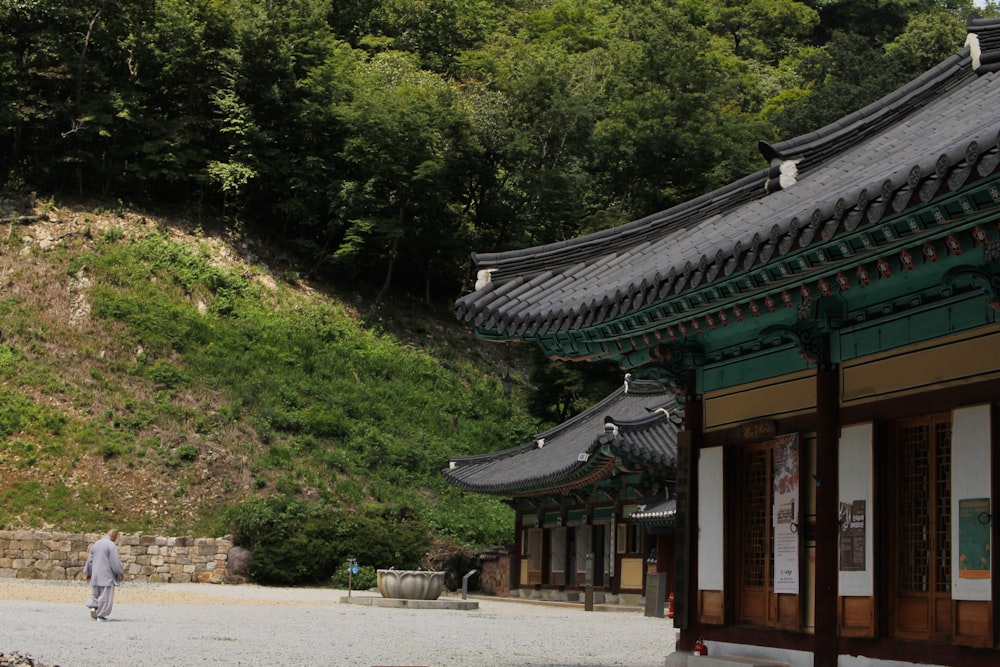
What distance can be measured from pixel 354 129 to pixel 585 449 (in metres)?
23.9

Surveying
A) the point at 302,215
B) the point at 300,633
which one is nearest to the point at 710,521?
the point at 300,633

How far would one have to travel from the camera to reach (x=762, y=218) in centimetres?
948

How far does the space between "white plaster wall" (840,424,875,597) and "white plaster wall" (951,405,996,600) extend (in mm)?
840

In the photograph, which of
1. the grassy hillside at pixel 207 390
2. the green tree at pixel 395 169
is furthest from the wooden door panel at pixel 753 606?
the green tree at pixel 395 169

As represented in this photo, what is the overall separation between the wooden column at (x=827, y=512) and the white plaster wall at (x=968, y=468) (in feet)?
4.02

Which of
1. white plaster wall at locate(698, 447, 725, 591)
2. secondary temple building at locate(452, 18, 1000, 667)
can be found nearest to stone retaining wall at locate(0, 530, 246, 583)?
secondary temple building at locate(452, 18, 1000, 667)

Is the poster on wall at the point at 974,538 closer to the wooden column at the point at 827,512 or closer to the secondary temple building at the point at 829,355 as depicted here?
the secondary temple building at the point at 829,355

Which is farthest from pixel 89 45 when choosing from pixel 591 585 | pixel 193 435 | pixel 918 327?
pixel 918 327

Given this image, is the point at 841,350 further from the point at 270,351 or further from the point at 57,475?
the point at 270,351

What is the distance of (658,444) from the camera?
23688 millimetres

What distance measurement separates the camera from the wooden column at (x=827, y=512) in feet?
29.6

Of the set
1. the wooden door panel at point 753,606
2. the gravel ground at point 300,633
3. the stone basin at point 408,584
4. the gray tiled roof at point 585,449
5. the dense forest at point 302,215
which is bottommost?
the gravel ground at point 300,633

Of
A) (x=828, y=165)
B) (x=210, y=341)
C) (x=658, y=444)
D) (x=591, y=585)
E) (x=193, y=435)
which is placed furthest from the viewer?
(x=210, y=341)

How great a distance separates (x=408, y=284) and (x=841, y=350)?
41832 millimetres
